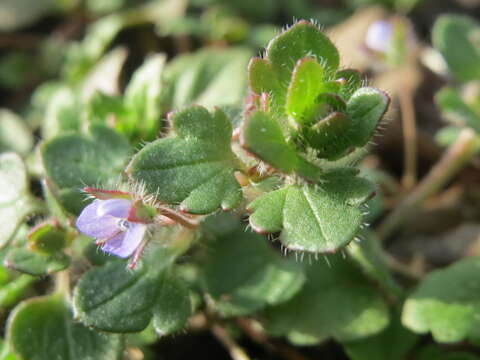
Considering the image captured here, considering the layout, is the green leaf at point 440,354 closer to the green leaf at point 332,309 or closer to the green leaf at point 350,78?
the green leaf at point 332,309

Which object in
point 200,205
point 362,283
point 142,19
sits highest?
point 200,205

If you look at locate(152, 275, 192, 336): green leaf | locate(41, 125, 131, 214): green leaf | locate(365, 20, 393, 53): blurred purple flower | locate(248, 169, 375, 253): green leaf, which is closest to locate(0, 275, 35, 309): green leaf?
locate(41, 125, 131, 214): green leaf

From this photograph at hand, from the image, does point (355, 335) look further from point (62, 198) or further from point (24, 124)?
point (24, 124)

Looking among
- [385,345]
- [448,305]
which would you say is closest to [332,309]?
[385,345]

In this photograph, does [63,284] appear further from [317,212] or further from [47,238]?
[317,212]

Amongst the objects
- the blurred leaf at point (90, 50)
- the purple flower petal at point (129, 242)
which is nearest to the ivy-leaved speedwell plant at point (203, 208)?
the purple flower petal at point (129, 242)

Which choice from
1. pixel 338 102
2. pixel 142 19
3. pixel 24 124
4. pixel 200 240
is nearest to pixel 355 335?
pixel 200 240
